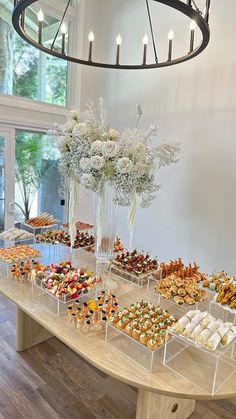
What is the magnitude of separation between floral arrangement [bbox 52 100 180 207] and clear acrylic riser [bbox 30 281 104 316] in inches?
22.4

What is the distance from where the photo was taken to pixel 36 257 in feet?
6.47

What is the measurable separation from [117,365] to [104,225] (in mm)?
824

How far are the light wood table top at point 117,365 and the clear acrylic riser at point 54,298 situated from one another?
0.03 m

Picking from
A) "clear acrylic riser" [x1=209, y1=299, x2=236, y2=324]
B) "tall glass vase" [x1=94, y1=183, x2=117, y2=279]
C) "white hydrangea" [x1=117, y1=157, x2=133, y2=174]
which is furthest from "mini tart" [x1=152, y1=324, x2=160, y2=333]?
→ "white hydrangea" [x1=117, y1=157, x2=133, y2=174]

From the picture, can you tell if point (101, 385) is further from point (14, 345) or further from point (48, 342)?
point (14, 345)

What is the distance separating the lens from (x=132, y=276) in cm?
176

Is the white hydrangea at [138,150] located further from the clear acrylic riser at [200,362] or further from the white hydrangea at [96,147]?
the clear acrylic riser at [200,362]

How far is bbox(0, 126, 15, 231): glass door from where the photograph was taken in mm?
3383

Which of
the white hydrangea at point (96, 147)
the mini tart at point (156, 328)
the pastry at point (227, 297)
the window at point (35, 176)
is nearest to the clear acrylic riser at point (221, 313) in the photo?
the pastry at point (227, 297)

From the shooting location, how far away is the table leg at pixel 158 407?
1.25 m

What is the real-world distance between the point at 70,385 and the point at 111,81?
11.7ft

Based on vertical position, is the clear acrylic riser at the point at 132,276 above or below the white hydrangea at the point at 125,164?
below

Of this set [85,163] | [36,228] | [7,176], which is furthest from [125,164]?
[7,176]

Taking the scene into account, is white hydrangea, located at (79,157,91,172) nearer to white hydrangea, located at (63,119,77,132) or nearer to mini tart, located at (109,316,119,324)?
white hydrangea, located at (63,119,77,132)
